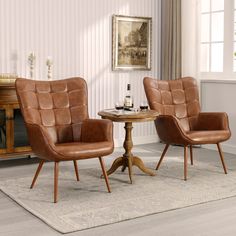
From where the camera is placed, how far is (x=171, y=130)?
436cm

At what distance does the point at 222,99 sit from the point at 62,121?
2.55 m

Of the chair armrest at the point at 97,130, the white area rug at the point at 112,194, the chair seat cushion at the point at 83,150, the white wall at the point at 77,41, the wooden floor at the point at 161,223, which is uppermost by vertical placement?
the white wall at the point at 77,41

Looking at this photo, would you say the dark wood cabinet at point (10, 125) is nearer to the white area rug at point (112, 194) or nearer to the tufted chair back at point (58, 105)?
the white area rug at point (112, 194)

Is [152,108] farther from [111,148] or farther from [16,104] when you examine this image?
[16,104]

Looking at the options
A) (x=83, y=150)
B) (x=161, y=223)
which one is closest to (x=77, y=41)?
(x=83, y=150)

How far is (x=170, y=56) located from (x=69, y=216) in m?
3.73

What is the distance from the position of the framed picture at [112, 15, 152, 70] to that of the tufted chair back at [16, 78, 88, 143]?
1850mm

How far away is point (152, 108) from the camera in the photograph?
4.66m

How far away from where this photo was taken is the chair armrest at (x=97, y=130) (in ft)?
12.9

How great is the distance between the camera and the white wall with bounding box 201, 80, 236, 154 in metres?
5.73

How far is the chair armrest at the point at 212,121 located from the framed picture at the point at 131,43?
171cm

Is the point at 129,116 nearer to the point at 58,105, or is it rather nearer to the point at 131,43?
the point at 58,105

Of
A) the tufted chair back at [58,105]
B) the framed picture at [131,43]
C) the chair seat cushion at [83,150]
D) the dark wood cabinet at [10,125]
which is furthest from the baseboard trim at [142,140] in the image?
the chair seat cushion at [83,150]

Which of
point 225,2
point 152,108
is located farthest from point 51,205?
point 225,2
